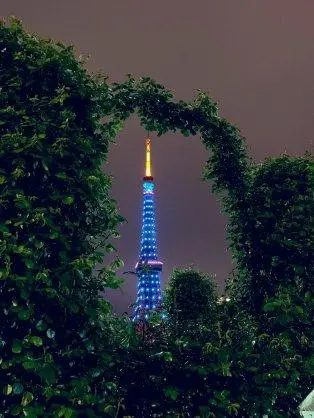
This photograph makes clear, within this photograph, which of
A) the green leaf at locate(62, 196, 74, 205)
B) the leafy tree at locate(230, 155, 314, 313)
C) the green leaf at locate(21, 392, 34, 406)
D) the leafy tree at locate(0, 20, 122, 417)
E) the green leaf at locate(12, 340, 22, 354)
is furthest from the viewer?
the leafy tree at locate(230, 155, 314, 313)

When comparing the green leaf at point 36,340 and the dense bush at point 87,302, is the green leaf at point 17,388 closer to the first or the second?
the dense bush at point 87,302

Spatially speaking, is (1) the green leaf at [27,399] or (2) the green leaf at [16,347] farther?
(2) the green leaf at [16,347]

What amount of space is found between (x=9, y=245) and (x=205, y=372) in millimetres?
3115

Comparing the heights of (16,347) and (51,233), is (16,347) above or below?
below

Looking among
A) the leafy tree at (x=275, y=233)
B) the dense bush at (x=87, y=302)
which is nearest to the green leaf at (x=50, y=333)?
the dense bush at (x=87, y=302)

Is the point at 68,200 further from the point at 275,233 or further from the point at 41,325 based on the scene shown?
the point at 275,233

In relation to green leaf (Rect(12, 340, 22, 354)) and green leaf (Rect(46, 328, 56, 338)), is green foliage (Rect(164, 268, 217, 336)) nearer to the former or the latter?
green leaf (Rect(46, 328, 56, 338))

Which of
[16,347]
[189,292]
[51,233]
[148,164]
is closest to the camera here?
[16,347]

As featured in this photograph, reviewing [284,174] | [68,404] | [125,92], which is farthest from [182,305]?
[68,404]

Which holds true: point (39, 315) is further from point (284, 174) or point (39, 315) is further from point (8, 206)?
point (284, 174)

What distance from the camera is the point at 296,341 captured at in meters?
8.02

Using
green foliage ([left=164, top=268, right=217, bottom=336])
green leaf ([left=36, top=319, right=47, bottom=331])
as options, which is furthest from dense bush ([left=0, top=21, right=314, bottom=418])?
green foliage ([left=164, top=268, right=217, bottom=336])

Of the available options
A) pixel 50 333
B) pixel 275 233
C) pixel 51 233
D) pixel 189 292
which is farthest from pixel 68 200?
pixel 189 292

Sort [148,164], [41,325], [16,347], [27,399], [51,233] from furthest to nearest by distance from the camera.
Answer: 1. [148,164]
2. [51,233]
3. [41,325]
4. [16,347]
5. [27,399]
